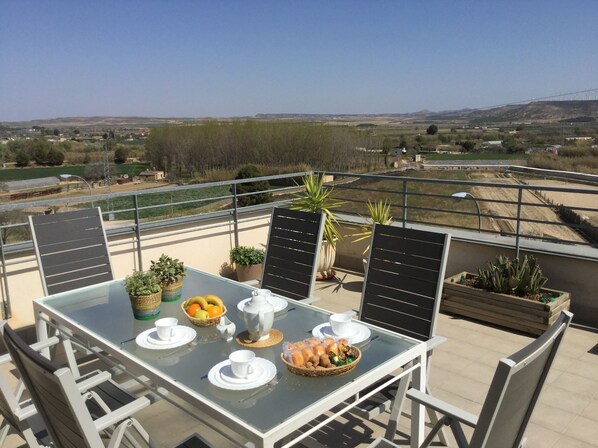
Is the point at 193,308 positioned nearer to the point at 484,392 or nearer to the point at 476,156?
the point at 484,392

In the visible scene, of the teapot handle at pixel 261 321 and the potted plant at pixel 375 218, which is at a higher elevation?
the teapot handle at pixel 261 321

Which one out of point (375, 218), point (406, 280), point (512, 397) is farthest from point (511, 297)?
point (512, 397)

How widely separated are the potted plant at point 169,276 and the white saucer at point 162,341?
44cm

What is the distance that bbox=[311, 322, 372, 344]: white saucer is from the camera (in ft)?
7.05

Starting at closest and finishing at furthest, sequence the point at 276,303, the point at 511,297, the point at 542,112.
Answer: the point at 276,303 → the point at 511,297 → the point at 542,112

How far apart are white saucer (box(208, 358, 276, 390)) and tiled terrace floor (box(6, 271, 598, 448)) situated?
100 centimetres

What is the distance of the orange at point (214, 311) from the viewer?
2354mm

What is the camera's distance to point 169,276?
271cm

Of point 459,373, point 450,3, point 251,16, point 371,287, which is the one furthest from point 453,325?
point 450,3

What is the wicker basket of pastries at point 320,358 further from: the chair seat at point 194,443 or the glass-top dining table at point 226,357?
the chair seat at point 194,443

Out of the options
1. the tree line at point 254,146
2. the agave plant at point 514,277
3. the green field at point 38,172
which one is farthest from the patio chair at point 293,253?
the tree line at point 254,146

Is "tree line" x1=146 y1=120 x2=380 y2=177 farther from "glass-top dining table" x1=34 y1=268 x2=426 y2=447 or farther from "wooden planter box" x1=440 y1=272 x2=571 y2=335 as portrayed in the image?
"glass-top dining table" x1=34 y1=268 x2=426 y2=447

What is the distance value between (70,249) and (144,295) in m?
1.41

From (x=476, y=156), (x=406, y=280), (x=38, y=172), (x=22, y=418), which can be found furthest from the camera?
(x=38, y=172)
